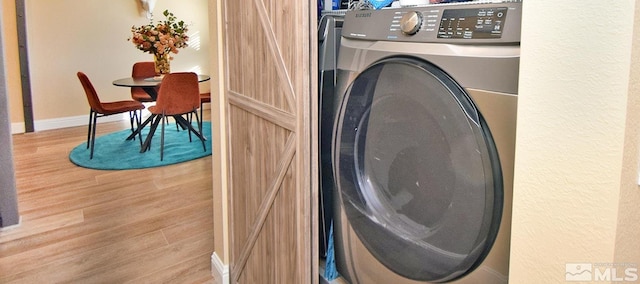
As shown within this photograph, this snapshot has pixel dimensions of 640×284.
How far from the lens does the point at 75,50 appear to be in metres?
6.02

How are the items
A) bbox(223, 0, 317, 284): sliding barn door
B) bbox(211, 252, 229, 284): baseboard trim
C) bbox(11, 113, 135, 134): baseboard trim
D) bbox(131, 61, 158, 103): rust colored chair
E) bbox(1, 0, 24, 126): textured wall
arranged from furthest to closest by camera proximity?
bbox(11, 113, 135, 134): baseboard trim < bbox(131, 61, 158, 103): rust colored chair < bbox(1, 0, 24, 126): textured wall < bbox(211, 252, 229, 284): baseboard trim < bbox(223, 0, 317, 284): sliding barn door

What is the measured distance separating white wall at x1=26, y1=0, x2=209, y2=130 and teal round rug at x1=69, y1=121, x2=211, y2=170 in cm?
98

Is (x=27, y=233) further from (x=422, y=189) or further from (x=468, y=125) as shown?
(x=468, y=125)

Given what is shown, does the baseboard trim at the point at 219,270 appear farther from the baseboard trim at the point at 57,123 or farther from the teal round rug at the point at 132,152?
the baseboard trim at the point at 57,123

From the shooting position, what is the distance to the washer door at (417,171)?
983 millimetres

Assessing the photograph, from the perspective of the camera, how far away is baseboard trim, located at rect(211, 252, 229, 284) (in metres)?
2.26

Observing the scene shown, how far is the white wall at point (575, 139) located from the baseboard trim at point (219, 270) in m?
1.71

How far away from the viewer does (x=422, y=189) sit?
3.73 feet

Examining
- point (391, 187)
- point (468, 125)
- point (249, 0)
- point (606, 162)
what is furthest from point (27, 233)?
point (606, 162)

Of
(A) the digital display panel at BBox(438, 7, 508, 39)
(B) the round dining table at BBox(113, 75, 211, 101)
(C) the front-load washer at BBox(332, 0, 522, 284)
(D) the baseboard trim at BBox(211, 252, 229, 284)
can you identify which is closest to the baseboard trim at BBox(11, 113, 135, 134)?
(B) the round dining table at BBox(113, 75, 211, 101)

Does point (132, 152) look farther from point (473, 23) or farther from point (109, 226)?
point (473, 23)

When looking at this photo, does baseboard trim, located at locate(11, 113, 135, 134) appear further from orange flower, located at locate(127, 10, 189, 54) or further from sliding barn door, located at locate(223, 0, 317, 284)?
sliding barn door, located at locate(223, 0, 317, 284)

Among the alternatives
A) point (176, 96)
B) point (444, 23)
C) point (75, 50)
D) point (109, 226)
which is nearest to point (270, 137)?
point (444, 23)

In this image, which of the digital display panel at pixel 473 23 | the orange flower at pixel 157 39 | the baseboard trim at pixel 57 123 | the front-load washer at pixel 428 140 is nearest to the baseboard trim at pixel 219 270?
the front-load washer at pixel 428 140
